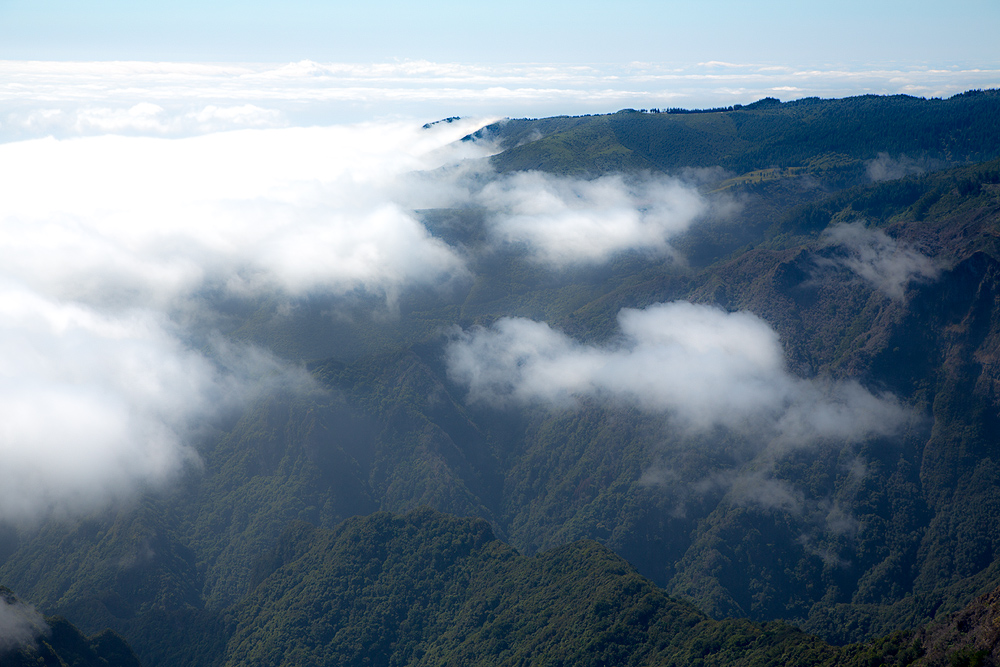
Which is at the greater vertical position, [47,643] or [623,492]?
[47,643]

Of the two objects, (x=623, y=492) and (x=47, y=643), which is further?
(x=623, y=492)

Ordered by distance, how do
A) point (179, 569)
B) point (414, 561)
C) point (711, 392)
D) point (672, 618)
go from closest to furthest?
point (672, 618) → point (414, 561) → point (179, 569) → point (711, 392)

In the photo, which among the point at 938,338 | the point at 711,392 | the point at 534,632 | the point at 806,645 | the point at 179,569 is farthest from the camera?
the point at 711,392

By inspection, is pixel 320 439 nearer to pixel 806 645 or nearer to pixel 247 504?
pixel 247 504

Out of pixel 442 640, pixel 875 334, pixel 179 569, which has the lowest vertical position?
pixel 179 569

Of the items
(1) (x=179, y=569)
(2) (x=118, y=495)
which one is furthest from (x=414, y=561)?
(2) (x=118, y=495)

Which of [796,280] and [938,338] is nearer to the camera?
[938,338]

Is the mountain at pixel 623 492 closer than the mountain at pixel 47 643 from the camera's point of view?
No

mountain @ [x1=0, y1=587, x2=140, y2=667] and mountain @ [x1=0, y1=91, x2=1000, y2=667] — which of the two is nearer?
mountain @ [x1=0, y1=587, x2=140, y2=667]
